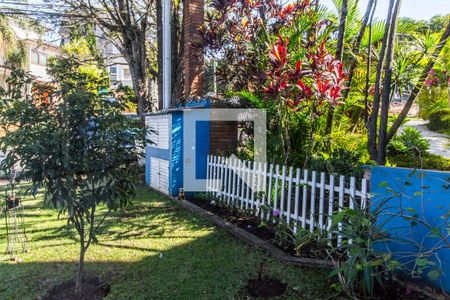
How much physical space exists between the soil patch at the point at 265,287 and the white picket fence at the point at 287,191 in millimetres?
786

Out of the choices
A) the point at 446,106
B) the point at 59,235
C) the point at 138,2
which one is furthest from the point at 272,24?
the point at 138,2

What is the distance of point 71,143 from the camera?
3.16 m

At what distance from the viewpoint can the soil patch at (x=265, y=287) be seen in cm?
331

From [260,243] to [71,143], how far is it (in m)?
2.75

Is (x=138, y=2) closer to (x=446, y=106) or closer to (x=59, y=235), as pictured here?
(x=59, y=235)

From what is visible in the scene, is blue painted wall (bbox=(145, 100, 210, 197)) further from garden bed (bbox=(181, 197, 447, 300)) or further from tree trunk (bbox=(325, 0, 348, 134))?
tree trunk (bbox=(325, 0, 348, 134))

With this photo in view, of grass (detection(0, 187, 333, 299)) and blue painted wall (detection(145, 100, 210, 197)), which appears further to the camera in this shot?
blue painted wall (detection(145, 100, 210, 197))

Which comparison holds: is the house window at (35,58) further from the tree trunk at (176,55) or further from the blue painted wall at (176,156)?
the blue painted wall at (176,156)

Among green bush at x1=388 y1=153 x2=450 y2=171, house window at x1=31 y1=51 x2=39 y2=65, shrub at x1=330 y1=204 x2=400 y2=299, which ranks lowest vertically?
shrub at x1=330 y1=204 x2=400 y2=299

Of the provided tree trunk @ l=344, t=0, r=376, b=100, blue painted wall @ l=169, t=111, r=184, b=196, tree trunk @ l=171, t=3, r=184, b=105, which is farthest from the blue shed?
tree trunk @ l=344, t=0, r=376, b=100

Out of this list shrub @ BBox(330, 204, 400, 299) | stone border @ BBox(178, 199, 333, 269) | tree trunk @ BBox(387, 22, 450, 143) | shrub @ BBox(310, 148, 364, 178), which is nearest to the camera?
shrub @ BBox(330, 204, 400, 299)

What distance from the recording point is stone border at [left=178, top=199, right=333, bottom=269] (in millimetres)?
3830

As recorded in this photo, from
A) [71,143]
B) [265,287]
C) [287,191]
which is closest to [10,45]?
[71,143]

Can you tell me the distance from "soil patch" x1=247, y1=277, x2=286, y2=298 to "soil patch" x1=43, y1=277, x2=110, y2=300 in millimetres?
1560
